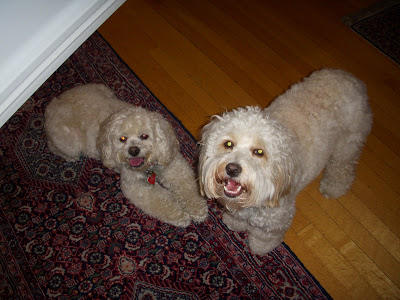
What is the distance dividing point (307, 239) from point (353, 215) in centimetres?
56

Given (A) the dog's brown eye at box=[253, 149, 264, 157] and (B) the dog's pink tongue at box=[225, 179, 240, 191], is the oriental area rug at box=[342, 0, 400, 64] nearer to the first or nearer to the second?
(A) the dog's brown eye at box=[253, 149, 264, 157]

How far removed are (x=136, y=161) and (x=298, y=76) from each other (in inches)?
96.9

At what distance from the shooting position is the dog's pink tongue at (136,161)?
99.6 inches

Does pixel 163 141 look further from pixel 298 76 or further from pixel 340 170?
pixel 298 76

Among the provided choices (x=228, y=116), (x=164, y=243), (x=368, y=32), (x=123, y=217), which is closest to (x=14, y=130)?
(x=123, y=217)

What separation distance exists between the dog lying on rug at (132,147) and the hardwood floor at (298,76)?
68 centimetres

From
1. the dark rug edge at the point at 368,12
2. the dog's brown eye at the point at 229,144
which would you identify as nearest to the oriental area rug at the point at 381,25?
the dark rug edge at the point at 368,12

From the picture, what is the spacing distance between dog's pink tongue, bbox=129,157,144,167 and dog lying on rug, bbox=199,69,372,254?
2.67 feet

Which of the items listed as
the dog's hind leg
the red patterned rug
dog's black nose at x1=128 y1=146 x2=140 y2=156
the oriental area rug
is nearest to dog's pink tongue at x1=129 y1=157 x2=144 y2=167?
dog's black nose at x1=128 y1=146 x2=140 y2=156

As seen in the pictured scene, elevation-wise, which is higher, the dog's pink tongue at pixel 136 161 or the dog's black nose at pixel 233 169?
the dog's black nose at pixel 233 169

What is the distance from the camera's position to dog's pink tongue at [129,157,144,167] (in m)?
2.53

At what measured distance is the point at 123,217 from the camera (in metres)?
2.79

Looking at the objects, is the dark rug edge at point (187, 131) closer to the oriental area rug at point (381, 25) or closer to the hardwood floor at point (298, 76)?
the hardwood floor at point (298, 76)

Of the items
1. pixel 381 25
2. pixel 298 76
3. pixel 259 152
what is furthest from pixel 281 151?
pixel 381 25
